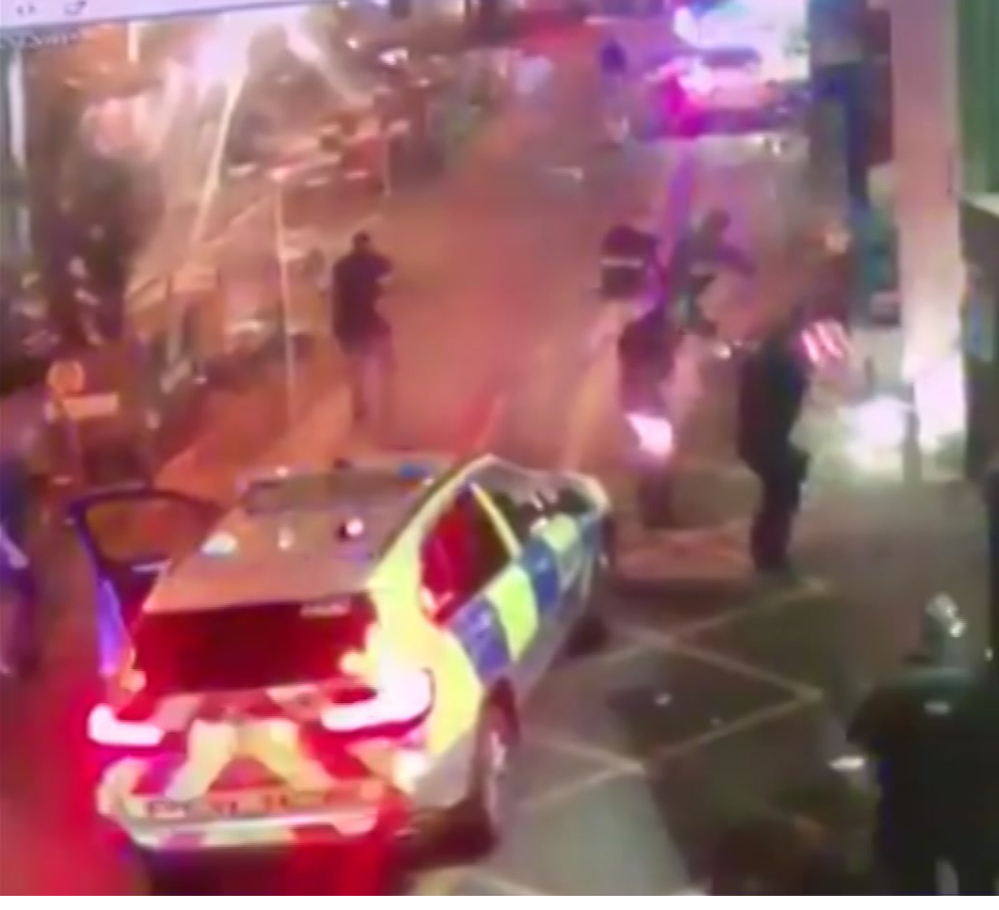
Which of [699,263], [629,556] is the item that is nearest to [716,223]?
[699,263]

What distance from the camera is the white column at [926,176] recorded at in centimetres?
142

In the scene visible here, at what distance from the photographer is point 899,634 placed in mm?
1426

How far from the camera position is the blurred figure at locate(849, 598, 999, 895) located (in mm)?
1415

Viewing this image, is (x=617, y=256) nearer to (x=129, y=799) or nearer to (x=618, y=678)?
(x=618, y=678)

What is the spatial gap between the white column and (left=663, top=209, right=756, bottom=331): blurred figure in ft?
0.39

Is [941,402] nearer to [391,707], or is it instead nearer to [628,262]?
[628,262]

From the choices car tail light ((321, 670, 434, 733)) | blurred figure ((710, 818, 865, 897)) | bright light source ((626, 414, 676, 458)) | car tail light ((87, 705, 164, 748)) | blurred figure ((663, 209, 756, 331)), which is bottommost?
blurred figure ((710, 818, 865, 897))

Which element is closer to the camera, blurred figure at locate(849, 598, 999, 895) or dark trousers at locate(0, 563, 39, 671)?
blurred figure at locate(849, 598, 999, 895)

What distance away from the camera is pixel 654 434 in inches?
57.4

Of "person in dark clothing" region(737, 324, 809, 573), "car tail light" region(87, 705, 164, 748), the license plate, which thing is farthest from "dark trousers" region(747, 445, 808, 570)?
"car tail light" region(87, 705, 164, 748)

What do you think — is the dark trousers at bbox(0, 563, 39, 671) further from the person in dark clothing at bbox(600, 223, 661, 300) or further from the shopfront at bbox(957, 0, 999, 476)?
the shopfront at bbox(957, 0, 999, 476)

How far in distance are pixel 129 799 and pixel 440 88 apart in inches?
22.9

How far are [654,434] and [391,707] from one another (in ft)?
0.91

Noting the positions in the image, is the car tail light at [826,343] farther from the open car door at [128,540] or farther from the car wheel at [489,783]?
the open car door at [128,540]
